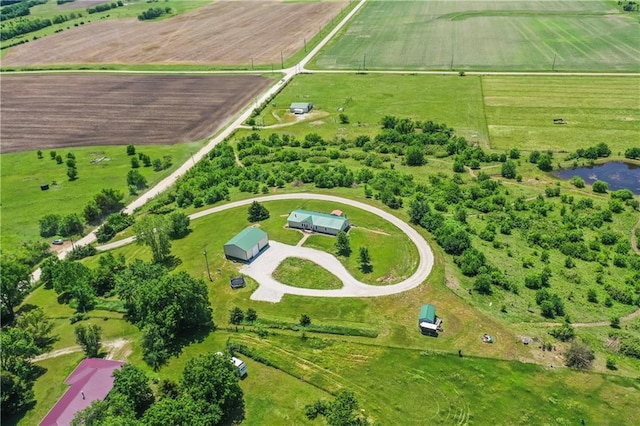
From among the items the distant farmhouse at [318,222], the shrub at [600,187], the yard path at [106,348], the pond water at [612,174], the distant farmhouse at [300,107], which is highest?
the distant farmhouse at [300,107]

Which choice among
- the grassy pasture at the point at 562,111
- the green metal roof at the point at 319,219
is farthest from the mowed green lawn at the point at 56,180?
the grassy pasture at the point at 562,111

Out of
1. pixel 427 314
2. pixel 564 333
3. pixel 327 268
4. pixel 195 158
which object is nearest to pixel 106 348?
pixel 327 268

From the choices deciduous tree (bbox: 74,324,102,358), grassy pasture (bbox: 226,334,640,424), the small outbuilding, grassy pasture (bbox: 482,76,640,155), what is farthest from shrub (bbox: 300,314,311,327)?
grassy pasture (bbox: 482,76,640,155)

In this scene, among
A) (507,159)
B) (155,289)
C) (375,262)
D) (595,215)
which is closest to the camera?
(155,289)

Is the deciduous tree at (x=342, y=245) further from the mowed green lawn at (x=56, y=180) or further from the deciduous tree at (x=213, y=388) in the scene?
the mowed green lawn at (x=56, y=180)

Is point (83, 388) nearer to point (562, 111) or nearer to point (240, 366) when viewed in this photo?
point (240, 366)

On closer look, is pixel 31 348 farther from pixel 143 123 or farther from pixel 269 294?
pixel 143 123

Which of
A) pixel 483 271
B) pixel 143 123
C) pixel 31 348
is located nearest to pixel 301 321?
pixel 483 271
